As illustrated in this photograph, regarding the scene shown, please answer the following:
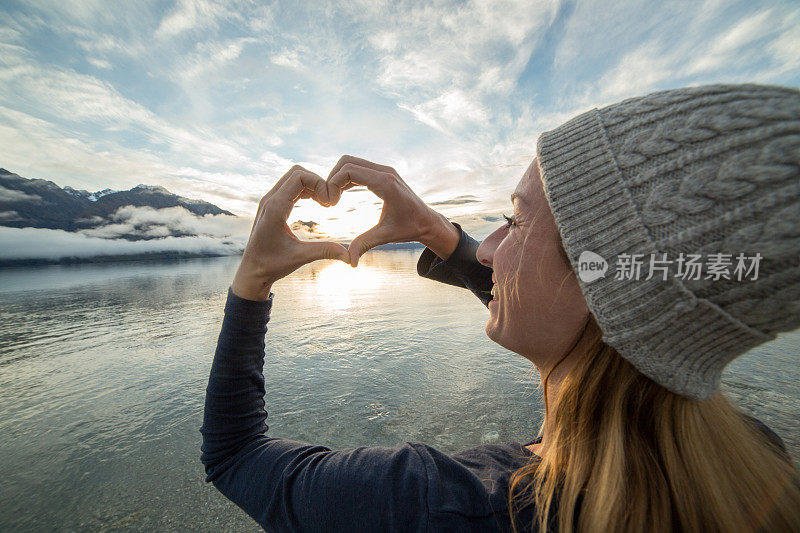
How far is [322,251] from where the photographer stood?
1603 mm

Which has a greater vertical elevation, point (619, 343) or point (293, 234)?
point (293, 234)

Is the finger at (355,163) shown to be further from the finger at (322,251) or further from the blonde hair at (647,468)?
the blonde hair at (647,468)

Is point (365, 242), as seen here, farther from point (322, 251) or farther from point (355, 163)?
point (355, 163)

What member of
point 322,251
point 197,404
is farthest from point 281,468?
point 197,404

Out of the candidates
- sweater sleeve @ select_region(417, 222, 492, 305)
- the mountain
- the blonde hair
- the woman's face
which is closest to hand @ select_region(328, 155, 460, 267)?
sweater sleeve @ select_region(417, 222, 492, 305)

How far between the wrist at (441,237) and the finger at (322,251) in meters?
0.83

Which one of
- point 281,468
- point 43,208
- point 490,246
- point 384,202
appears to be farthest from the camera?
point 43,208

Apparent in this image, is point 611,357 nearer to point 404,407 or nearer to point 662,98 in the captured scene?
point 662,98

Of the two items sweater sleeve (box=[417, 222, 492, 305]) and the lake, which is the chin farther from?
the lake

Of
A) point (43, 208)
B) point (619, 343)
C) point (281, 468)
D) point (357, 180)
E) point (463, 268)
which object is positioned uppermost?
point (43, 208)

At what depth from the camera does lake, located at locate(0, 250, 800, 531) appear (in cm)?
325

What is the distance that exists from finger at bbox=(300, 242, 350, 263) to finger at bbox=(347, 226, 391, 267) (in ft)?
0.15

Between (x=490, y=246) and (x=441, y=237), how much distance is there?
0.50 metres

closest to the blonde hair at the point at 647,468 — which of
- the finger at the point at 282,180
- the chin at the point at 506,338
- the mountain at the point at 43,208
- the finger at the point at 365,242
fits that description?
the chin at the point at 506,338
